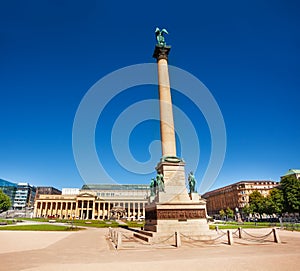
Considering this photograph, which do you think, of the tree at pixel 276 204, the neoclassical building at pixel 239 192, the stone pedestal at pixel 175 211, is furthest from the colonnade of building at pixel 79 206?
the stone pedestal at pixel 175 211

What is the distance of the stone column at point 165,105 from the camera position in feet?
95.2

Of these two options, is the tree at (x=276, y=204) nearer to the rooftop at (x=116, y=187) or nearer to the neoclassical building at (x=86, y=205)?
the neoclassical building at (x=86, y=205)

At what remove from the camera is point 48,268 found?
33.8ft

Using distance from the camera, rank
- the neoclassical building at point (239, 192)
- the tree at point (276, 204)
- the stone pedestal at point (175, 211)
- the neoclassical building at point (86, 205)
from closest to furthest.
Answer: the stone pedestal at point (175, 211), the tree at point (276, 204), the neoclassical building at point (239, 192), the neoclassical building at point (86, 205)

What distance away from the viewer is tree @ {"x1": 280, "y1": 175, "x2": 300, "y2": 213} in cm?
6062

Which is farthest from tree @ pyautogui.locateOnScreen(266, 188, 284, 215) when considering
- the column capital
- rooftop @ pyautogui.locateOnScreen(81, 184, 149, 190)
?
rooftop @ pyautogui.locateOnScreen(81, 184, 149, 190)

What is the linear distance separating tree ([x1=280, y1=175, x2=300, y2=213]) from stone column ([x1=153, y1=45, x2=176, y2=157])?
1978 inches

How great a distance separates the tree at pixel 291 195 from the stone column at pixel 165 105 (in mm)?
50232

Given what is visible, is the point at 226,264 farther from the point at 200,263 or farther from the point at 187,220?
the point at 187,220

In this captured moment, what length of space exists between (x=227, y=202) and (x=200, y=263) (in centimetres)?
12990

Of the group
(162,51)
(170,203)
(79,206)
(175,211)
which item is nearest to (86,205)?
(79,206)

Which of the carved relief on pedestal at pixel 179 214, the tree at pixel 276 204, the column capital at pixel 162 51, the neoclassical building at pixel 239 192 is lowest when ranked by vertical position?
the carved relief on pedestal at pixel 179 214

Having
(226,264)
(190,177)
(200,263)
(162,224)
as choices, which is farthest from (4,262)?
(190,177)

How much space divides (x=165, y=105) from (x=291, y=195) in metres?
51.7
